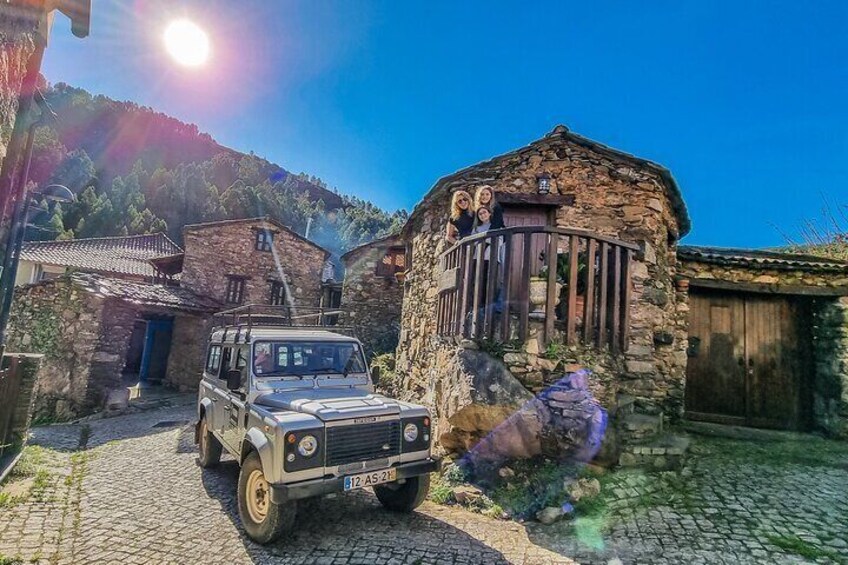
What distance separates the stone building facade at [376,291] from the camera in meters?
15.3

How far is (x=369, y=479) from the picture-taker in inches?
156

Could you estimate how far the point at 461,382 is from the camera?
17.5 ft

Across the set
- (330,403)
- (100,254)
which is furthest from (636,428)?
(100,254)

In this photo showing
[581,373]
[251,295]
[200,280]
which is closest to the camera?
[581,373]

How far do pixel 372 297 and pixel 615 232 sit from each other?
405 inches

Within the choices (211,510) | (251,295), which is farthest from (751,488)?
(251,295)

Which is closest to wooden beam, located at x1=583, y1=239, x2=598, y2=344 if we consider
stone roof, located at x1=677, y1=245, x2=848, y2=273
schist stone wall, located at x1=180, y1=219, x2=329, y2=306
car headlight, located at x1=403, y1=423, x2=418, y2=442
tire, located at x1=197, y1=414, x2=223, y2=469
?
car headlight, located at x1=403, y1=423, x2=418, y2=442

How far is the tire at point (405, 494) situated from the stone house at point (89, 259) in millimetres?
19152

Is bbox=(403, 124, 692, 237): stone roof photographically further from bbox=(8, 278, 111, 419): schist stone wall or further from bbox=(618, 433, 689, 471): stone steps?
bbox=(8, 278, 111, 419): schist stone wall

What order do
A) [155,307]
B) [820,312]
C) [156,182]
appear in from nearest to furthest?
[820,312] → [155,307] → [156,182]

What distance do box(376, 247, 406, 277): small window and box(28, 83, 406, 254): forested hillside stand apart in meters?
27.7

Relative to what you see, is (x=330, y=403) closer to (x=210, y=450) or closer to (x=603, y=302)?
(x=210, y=450)

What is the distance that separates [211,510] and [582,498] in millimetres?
4284

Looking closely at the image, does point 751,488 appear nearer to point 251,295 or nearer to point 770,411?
point 770,411
